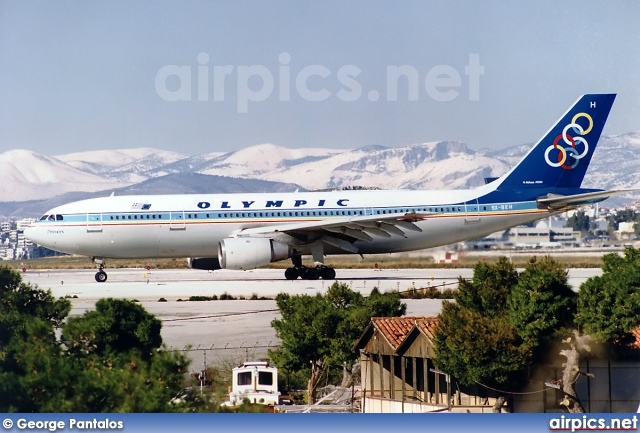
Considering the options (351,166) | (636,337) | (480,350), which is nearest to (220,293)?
(480,350)

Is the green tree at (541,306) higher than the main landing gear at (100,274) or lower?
lower

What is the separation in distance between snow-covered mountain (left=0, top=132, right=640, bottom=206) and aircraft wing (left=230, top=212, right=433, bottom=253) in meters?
15.5

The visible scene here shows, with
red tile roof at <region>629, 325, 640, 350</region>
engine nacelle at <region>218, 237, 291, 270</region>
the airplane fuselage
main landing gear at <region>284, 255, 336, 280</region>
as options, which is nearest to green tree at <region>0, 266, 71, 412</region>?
engine nacelle at <region>218, 237, 291, 270</region>

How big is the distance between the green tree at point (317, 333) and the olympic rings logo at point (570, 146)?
61.8 ft

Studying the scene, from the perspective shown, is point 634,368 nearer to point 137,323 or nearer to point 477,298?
point 477,298

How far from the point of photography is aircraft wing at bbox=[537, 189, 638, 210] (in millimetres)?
42969

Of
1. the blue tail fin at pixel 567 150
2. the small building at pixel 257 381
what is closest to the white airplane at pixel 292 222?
the blue tail fin at pixel 567 150

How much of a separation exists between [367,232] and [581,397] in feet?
57.8

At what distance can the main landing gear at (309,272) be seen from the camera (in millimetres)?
43125

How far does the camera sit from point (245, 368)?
30078 millimetres

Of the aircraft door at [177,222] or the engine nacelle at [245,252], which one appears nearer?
the engine nacelle at [245,252]

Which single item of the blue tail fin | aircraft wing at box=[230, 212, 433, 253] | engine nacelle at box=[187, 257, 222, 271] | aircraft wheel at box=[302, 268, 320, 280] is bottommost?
aircraft wheel at box=[302, 268, 320, 280]

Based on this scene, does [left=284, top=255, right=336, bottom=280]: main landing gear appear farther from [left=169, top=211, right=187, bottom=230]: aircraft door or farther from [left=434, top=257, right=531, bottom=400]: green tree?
[left=434, top=257, right=531, bottom=400]: green tree

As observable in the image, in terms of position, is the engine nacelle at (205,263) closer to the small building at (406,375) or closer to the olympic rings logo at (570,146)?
the small building at (406,375)
